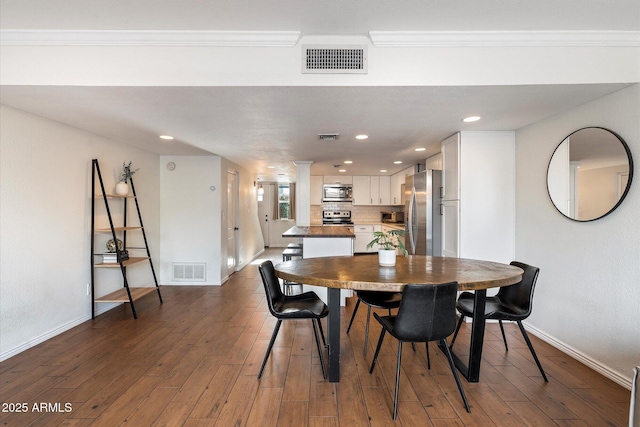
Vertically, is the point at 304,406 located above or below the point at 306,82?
below

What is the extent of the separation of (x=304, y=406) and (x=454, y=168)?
281 cm

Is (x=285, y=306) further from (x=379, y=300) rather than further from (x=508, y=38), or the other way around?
(x=508, y=38)

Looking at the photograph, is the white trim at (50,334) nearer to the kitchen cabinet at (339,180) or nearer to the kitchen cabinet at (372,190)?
the kitchen cabinet at (339,180)

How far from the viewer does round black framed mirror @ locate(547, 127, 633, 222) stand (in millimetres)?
2201

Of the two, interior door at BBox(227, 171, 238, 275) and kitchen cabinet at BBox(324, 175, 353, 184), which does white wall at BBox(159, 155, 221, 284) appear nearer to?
interior door at BBox(227, 171, 238, 275)

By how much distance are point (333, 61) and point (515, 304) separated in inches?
91.1

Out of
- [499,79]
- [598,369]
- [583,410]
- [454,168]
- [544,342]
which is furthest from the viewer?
[454,168]

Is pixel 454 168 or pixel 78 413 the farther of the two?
pixel 454 168

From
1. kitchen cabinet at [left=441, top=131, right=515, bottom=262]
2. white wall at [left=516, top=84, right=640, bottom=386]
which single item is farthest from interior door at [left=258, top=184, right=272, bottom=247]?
white wall at [left=516, top=84, right=640, bottom=386]

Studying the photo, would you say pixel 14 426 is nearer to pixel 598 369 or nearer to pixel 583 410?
pixel 583 410

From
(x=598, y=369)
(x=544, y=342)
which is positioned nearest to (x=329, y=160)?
(x=544, y=342)

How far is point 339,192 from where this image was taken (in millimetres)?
7703

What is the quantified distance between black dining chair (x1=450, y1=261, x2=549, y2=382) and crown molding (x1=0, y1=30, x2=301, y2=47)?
2.37 meters

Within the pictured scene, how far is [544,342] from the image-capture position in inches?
112
